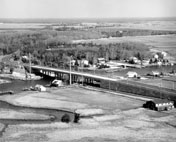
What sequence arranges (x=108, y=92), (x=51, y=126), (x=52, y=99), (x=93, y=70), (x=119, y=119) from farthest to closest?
(x=93, y=70), (x=108, y=92), (x=52, y=99), (x=119, y=119), (x=51, y=126)

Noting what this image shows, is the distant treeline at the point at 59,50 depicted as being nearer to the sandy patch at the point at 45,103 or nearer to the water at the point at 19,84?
the water at the point at 19,84

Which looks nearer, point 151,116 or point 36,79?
point 151,116

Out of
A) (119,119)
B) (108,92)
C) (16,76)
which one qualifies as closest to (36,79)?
(16,76)

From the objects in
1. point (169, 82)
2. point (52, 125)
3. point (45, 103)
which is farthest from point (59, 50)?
point (52, 125)

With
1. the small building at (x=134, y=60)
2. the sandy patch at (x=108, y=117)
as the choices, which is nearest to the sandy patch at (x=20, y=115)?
the sandy patch at (x=108, y=117)

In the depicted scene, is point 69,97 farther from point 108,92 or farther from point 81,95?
point 108,92
